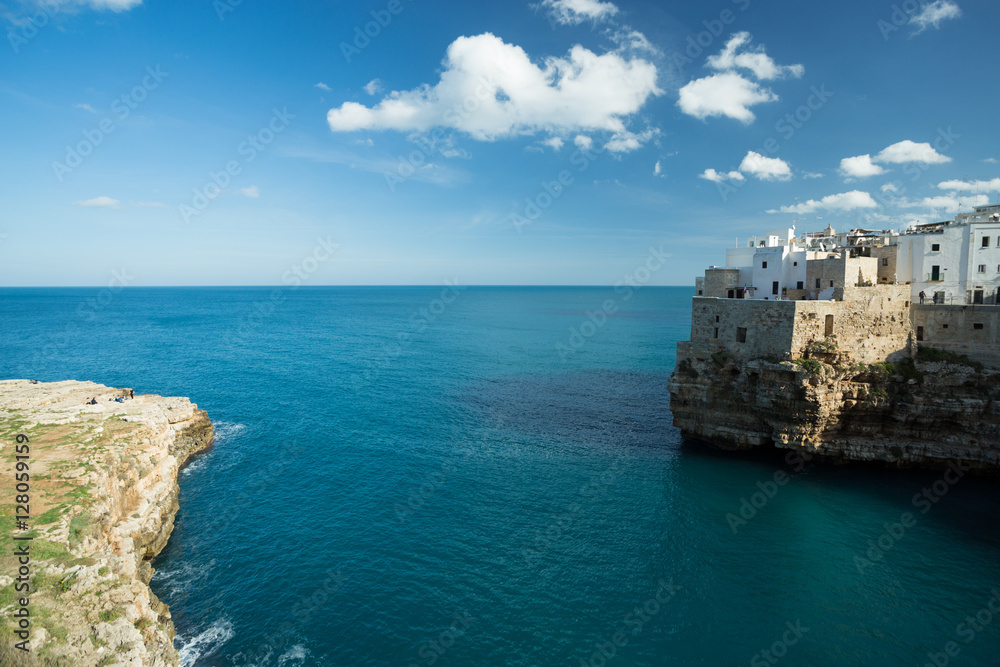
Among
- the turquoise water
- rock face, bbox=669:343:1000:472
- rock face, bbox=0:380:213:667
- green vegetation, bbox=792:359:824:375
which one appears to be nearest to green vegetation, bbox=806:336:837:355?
rock face, bbox=669:343:1000:472

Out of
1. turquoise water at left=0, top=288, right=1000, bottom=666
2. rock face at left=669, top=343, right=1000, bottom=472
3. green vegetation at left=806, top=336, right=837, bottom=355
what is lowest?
turquoise water at left=0, top=288, right=1000, bottom=666

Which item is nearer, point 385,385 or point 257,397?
point 257,397

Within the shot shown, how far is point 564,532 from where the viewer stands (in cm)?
3083

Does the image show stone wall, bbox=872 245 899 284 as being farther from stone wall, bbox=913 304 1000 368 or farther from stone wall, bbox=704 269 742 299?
stone wall, bbox=704 269 742 299

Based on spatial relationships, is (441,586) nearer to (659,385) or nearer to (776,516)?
(776,516)

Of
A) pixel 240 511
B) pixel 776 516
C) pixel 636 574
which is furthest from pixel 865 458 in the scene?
pixel 240 511

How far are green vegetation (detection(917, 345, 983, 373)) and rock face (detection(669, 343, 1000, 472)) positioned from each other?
0.14 m

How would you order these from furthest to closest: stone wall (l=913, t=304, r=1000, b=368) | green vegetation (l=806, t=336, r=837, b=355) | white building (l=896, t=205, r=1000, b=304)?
white building (l=896, t=205, r=1000, b=304) → green vegetation (l=806, t=336, r=837, b=355) → stone wall (l=913, t=304, r=1000, b=368)

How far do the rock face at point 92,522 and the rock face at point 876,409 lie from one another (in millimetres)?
41585

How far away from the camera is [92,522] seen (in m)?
22.5

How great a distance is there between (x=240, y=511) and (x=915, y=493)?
159 feet

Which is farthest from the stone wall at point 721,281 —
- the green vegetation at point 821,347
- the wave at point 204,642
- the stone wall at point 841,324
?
the wave at point 204,642

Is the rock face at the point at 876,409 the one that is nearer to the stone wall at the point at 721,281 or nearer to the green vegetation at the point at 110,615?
the stone wall at the point at 721,281

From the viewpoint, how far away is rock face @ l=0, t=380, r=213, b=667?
16734 mm
